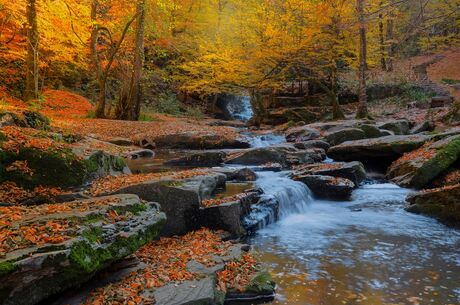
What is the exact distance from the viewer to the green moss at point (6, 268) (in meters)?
2.96

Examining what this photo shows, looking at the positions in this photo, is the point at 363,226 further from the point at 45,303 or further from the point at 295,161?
the point at 45,303

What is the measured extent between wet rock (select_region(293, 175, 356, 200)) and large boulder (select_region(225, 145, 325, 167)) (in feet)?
7.95

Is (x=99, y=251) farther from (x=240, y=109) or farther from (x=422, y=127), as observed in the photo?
(x=240, y=109)

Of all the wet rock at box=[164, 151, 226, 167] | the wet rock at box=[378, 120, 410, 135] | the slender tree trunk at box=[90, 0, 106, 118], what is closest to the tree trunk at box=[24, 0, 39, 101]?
the slender tree trunk at box=[90, 0, 106, 118]

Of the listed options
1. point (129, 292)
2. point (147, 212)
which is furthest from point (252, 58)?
point (129, 292)

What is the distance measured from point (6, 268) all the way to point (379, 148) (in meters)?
11.3

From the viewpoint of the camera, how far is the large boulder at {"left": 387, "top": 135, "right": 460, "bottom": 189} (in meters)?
9.97

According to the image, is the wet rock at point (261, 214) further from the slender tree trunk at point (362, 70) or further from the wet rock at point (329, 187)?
the slender tree trunk at point (362, 70)

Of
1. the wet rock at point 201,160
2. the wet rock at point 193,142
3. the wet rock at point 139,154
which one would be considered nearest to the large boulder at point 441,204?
the wet rock at point 201,160

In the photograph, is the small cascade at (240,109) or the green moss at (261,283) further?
the small cascade at (240,109)

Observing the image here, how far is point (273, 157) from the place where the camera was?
1275cm

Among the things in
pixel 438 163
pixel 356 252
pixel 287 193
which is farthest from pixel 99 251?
pixel 438 163

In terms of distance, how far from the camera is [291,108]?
23.5 meters

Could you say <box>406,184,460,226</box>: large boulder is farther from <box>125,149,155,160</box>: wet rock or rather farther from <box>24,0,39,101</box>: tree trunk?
<box>24,0,39,101</box>: tree trunk
